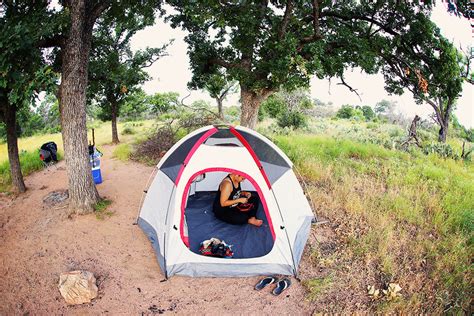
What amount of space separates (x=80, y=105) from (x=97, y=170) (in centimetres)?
254

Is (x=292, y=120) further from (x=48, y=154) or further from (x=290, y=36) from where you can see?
(x=48, y=154)

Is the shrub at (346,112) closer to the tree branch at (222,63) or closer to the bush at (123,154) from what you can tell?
the tree branch at (222,63)

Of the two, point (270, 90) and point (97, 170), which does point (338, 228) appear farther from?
point (97, 170)

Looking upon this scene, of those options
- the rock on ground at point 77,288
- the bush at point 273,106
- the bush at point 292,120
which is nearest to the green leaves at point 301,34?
the rock on ground at point 77,288

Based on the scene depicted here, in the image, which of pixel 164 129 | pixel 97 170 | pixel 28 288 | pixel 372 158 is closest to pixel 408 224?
pixel 372 158

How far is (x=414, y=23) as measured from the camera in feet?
24.2

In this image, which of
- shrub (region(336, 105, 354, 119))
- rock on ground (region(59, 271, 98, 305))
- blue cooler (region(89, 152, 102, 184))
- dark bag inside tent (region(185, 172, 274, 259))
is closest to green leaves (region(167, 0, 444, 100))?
dark bag inside tent (region(185, 172, 274, 259))

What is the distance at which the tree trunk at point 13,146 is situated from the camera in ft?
22.0

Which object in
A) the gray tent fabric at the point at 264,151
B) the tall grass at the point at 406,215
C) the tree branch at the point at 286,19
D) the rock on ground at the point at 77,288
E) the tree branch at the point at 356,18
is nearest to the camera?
the rock on ground at the point at 77,288

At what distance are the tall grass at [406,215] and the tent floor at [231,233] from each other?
1.37 m

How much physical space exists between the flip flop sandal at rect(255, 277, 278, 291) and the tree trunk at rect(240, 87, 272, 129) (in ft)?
16.8

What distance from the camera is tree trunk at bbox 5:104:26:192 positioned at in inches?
263

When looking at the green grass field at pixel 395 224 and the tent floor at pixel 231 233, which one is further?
the tent floor at pixel 231 233

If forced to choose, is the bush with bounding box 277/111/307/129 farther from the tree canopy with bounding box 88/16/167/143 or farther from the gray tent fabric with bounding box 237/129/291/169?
the gray tent fabric with bounding box 237/129/291/169
